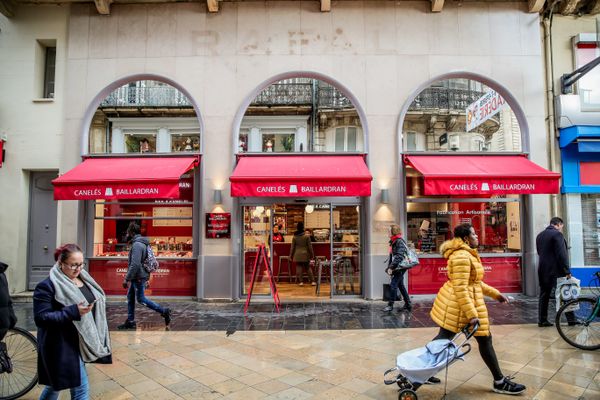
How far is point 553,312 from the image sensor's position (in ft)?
24.6

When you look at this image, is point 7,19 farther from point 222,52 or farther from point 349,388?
point 349,388

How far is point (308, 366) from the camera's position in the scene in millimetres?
4875

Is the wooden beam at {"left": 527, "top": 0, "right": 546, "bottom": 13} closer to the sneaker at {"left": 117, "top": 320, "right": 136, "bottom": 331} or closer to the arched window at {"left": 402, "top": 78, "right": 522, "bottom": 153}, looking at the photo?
the arched window at {"left": 402, "top": 78, "right": 522, "bottom": 153}

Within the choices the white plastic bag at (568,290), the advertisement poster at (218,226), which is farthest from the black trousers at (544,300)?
the advertisement poster at (218,226)

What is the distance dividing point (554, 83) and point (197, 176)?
367 inches

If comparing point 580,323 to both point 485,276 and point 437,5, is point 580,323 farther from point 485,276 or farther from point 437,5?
point 437,5

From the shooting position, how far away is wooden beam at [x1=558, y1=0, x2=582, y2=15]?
9453 mm

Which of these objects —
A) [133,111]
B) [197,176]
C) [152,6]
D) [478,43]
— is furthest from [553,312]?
[152,6]

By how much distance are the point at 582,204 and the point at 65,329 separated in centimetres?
1102

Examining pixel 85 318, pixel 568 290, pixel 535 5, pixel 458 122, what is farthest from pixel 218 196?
pixel 535 5

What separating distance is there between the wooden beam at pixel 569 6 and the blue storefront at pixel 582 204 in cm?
313

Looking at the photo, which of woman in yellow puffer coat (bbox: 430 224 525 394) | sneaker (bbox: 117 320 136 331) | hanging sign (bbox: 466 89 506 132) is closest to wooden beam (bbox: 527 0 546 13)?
hanging sign (bbox: 466 89 506 132)

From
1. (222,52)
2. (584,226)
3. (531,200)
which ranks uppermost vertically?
(222,52)

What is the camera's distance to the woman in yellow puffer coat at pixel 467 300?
3.79 meters
